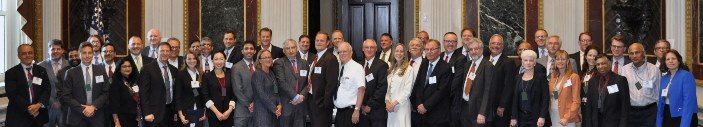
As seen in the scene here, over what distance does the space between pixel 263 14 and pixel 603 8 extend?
4.83 m

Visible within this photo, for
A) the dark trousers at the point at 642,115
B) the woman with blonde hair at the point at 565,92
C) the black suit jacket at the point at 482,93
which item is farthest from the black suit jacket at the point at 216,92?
the dark trousers at the point at 642,115

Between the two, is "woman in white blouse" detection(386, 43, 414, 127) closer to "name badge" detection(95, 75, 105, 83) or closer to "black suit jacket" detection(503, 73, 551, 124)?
"black suit jacket" detection(503, 73, 551, 124)

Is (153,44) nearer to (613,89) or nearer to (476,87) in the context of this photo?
(476,87)

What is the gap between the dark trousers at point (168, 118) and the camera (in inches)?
331

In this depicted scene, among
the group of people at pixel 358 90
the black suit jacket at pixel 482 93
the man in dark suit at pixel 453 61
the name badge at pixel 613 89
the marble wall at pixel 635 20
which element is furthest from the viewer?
the marble wall at pixel 635 20

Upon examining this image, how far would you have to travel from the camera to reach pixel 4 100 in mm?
10664

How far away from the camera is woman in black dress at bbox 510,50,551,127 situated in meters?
7.83

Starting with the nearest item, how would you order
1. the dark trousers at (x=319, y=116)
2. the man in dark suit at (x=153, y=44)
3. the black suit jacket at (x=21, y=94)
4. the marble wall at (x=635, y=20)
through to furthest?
the black suit jacket at (x=21, y=94)
the dark trousers at (x=319, y=116)
the man in dark suit at (x=153, y=44)
the marble wall at (x=635, y=20)

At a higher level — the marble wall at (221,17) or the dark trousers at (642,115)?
the marble wall at (221,17)

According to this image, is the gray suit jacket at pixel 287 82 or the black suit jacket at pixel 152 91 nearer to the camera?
the black suit jacket at pixel 152 91

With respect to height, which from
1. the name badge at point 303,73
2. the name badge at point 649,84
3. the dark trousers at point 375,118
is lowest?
the dark trousers at point 375,118

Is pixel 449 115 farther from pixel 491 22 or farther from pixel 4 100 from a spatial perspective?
pixel 4 100

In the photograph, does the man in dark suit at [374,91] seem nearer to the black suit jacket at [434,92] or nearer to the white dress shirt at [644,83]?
the black suit jacket at [434,92]

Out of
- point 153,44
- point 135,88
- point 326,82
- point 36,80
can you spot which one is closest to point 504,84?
point 326,82
